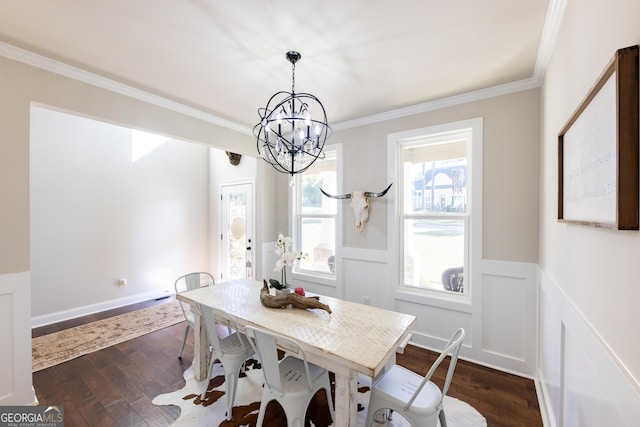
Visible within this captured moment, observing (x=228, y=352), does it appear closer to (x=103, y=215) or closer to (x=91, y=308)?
(x=91, y=308)

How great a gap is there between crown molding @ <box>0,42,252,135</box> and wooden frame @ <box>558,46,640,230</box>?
3302 mm

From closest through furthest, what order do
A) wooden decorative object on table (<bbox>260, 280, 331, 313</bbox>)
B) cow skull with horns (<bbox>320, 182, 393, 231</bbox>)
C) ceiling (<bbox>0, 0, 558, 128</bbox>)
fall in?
ceiling (<bbox>0, 0, 558, 128</bbox>)
wooden decorative object on table (<bbox>260, 280, 331, 313</bbox>)
cow skull with horns (<bbox>320, 182, 393, 231</bbox>)

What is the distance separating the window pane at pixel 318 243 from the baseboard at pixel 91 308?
8.70 feet

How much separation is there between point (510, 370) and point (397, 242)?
5.08 ft

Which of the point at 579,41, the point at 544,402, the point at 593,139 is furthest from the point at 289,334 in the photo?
the point at 579,41

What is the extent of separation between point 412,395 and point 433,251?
1.76 m

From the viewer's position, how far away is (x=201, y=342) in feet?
7.63

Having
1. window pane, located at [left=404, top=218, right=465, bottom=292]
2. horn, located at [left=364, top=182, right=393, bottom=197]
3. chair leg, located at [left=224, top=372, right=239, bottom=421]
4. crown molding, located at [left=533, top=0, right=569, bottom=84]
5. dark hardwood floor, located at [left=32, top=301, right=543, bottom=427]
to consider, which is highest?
crown molding, located at [left=533, top=0, right=569, bottom=84]

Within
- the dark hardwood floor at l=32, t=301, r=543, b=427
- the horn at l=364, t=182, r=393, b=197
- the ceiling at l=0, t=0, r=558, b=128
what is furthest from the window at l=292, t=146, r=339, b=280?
the dark hardwood floor at l=32, t=301, r=543, b=427

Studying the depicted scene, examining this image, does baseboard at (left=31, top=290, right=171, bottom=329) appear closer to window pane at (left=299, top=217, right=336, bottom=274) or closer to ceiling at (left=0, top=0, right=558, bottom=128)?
window pane at (left=299, top=217, right=336, bottom=274)

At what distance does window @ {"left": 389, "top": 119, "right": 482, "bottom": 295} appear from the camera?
2.73m

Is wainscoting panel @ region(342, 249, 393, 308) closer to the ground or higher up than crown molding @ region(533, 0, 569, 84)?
closer to the ground

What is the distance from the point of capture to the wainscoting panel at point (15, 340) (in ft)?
6.30

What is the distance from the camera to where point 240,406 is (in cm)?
201
